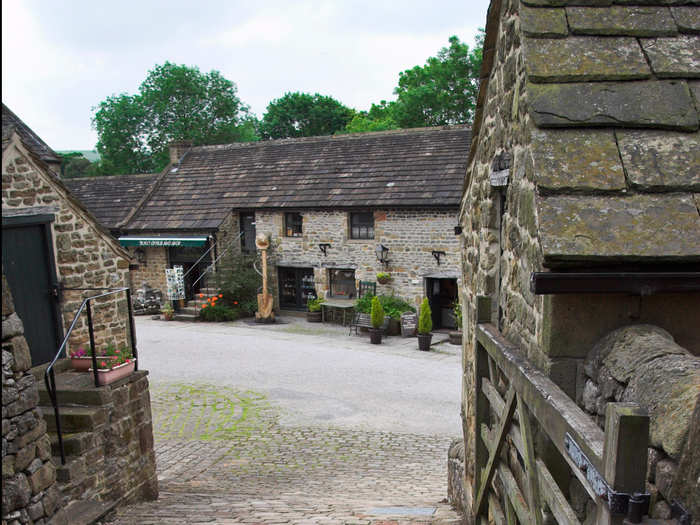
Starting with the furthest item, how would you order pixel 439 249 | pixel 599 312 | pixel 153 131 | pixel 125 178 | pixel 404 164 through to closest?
pixel 153 131
pixel 125 178
pixel 404 164
pixel 439 249
pixel 599 312

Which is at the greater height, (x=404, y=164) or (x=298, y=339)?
(x=404, y=164)

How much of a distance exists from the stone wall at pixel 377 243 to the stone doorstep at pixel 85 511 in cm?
1350

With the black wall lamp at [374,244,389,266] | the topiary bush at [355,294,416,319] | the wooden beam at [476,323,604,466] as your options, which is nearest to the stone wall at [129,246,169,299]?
the topiary bush at [355,294,416,319]

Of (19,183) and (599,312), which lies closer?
(599,312)

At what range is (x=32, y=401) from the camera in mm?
4863

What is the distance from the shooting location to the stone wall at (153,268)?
76.2ft

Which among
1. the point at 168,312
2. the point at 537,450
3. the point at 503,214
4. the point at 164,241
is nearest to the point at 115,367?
the point at 503,214

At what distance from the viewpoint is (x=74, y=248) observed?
8.75 m

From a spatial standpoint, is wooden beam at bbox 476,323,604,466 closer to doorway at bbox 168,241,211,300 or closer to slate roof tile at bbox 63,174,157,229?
doorway at bbox 168,241,211,300

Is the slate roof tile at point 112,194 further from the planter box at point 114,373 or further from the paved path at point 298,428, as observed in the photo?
the planter box at point 114,373

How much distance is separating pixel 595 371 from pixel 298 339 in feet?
51.0

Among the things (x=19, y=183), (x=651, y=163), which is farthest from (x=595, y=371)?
(x=19, y=183)

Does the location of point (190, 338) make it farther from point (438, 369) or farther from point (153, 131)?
point (153, 131)

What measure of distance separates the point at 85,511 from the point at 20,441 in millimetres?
1828
